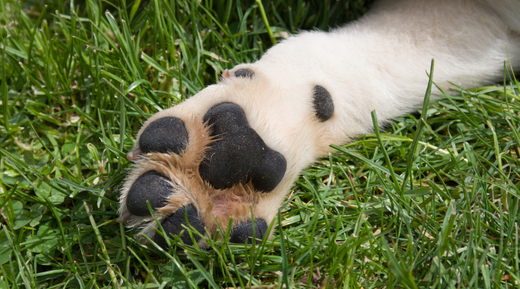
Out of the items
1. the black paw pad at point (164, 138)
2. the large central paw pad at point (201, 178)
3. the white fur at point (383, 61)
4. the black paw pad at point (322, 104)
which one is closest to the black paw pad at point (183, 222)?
the large central paw pad at point (201, 178)

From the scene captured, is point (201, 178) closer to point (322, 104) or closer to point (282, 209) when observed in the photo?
point (282, 209)

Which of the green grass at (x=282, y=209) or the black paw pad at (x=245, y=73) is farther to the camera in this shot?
the black paw pad at (x=245, y=73)

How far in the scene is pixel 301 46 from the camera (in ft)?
4.25

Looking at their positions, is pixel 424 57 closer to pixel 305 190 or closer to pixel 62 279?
pixel 305 190

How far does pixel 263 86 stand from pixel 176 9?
79 centimetres

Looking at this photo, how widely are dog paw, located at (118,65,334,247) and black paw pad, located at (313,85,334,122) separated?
0.72 ft

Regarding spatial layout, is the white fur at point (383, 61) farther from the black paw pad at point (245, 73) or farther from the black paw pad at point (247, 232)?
the black paw pad at point (247, 232)

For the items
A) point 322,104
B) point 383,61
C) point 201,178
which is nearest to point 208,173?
point 201,178

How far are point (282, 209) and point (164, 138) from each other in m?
0.45

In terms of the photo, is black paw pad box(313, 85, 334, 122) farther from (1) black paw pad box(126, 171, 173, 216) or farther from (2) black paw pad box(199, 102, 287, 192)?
(1) black paw pad box(126, 171, 173, 216)

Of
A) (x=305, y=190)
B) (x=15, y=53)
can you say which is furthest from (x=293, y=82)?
(x=15, y=53)

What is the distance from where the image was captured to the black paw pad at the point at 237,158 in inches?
34.7

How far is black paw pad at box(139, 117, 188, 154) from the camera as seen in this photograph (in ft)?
2.92

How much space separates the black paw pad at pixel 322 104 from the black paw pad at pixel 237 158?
0.99 ft
